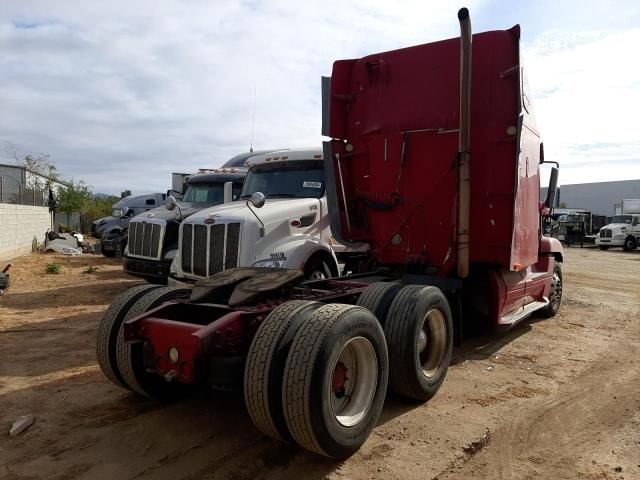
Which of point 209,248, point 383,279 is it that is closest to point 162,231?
point 209,248

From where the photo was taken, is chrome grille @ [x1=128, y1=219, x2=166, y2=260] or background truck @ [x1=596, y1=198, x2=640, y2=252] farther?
background truck @ [x1=596, y1=198, x2=640, y2=252]

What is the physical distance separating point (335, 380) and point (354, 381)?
244 millimetres

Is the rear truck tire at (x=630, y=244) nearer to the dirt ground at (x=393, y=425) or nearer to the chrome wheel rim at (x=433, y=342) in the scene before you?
the dirt ground at (x=393, y=425)

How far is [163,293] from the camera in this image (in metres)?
4.59

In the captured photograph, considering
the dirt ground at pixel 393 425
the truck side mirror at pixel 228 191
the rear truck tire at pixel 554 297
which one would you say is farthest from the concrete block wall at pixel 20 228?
the rear truck tire at pixel 554 297

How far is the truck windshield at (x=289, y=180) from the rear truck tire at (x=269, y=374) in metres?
4.92

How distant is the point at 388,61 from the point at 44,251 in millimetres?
18095

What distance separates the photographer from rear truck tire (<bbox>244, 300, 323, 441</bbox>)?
3295 mm

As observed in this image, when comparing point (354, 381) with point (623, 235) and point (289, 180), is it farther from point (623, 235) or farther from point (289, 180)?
point (623, 235)

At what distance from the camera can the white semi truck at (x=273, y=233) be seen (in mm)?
7160

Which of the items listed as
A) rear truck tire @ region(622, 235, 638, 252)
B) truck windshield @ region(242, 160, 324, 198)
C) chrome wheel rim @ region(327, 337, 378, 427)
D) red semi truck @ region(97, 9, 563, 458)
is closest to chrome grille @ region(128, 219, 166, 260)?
truck windshield @ region(242, 160, 324, 198)

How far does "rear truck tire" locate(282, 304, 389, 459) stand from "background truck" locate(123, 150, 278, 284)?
644 cm

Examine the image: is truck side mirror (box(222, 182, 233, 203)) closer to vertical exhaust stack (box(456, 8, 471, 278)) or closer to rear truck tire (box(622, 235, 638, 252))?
vertical exhaust stack (box(456, 8, 471, 278))

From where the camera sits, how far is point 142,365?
169 inches
